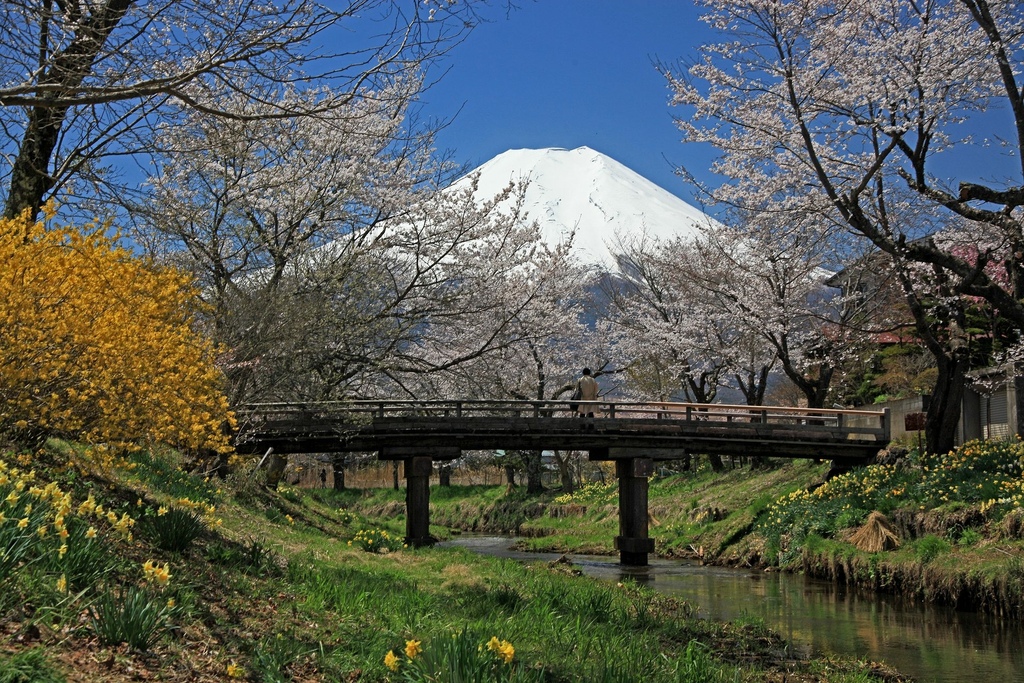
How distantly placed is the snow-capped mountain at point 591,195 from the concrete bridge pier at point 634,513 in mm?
108705

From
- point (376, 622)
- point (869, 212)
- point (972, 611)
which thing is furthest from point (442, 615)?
point (869, 212)

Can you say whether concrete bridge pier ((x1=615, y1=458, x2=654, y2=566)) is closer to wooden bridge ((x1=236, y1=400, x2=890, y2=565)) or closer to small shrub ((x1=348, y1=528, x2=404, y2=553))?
wooden bridge ((x1=236, y1=400, x2=890, y2=565))

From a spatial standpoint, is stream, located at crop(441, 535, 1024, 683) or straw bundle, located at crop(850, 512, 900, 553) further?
straw bundle, located at crop(850, 512, 900, 553)

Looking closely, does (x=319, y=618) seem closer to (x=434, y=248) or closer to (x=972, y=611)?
(x=972, y=611)

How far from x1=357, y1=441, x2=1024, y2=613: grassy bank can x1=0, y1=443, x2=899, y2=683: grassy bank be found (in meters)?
5.32

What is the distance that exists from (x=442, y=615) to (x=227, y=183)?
11.1 meters

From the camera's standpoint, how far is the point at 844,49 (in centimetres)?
1641

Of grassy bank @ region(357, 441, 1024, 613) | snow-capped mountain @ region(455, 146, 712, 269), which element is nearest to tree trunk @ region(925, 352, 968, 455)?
grassy bank @ region(357, 441, 1024, 613)

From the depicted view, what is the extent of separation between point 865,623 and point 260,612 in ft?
31.1

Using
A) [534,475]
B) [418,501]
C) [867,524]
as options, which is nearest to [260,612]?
[867,524]

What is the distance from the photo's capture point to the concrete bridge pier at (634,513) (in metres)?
22.1

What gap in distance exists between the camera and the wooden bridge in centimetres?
2173

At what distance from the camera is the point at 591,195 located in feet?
504

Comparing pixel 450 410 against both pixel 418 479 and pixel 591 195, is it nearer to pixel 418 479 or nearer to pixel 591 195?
pixel 418 479
